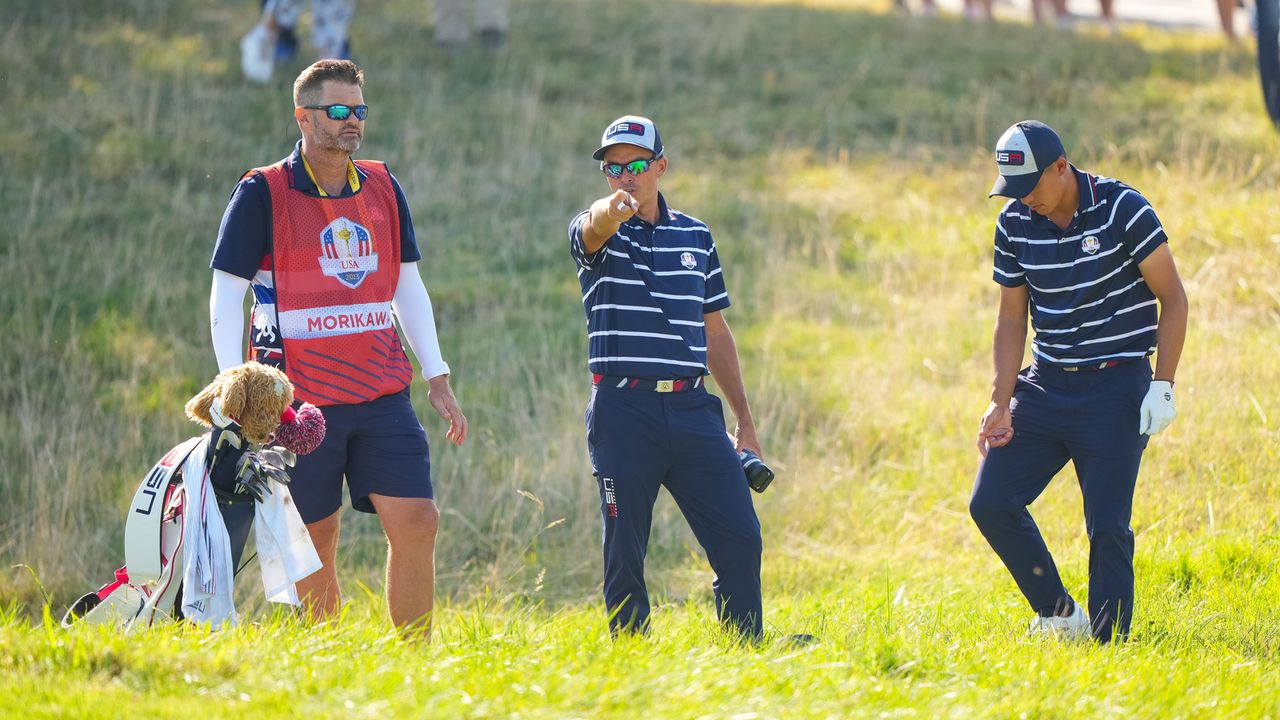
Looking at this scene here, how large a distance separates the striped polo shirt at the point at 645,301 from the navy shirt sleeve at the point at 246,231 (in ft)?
3.54

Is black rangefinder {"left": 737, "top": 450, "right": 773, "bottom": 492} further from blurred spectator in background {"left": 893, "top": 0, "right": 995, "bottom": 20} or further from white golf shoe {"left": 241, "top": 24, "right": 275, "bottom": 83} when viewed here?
blurred spectator in background {"left": 893, "top": 0, "right": 995, "bottom": 20}

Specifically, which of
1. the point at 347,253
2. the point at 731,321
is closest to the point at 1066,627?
the point at 347,253

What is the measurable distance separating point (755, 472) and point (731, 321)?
5.57m

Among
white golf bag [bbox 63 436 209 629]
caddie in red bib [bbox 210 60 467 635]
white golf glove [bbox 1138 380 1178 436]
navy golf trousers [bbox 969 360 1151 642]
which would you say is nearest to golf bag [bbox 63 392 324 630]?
white golf bag [bbox 63 436 209 629]

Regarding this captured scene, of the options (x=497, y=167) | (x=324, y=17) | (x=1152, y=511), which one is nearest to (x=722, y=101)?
(x=497, y=167)

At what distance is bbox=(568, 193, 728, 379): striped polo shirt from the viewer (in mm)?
5211

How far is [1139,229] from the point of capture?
209 inches

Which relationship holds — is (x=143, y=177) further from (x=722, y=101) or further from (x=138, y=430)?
(x=722, y=101)

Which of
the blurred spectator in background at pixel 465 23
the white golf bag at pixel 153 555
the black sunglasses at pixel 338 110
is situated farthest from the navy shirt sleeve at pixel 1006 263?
the blurred spectator in background at pixel 465 23

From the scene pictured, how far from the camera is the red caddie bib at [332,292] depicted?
5113 mm

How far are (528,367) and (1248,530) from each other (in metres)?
5.00

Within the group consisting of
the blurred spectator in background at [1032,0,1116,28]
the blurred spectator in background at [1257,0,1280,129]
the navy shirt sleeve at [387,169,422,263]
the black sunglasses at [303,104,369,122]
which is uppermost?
the blurred spectator in background at [1032,0,1116,28]

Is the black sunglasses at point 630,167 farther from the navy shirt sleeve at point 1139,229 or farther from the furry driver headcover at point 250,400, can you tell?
the navy shirt sleeve at point 1139,229

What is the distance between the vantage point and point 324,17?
49.8 ft
